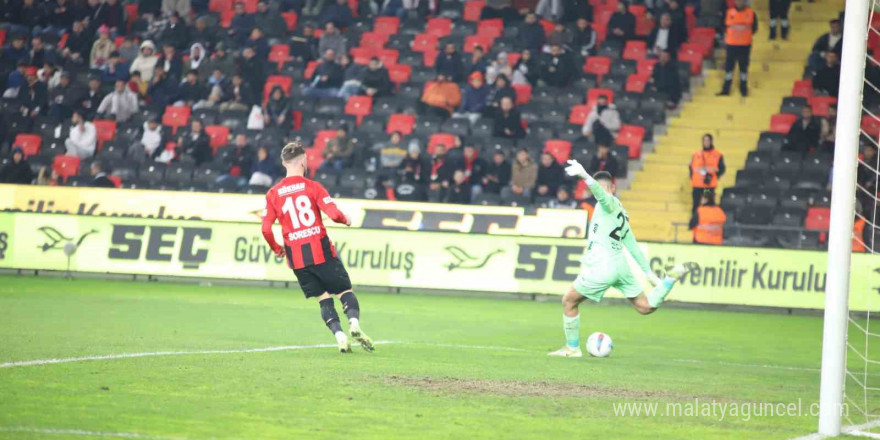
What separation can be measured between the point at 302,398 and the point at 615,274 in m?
4.73

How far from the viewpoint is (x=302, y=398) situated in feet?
28.8

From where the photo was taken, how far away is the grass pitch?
779 cm

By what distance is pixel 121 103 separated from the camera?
2934 cm

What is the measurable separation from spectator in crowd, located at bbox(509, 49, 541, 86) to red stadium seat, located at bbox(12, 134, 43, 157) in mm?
11534

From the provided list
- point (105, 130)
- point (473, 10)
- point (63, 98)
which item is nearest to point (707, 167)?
point (473, 10)

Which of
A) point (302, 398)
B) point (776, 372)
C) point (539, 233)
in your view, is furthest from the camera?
point (539, 233)

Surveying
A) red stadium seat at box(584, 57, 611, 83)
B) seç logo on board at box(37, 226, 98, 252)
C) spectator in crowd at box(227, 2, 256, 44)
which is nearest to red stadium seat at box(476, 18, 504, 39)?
red stadium seat at box(584, 57, 611, 83)

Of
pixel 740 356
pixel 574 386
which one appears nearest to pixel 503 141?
pixel 740 356

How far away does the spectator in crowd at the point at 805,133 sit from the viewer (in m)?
24.5

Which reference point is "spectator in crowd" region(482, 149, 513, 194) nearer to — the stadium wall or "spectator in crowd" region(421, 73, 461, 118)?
"spectator in crowd" region(421, 73, 461, 118)

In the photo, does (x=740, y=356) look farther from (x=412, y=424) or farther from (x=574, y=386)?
(x=412, y=424)

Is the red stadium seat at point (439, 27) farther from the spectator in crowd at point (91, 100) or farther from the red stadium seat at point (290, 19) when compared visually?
the spectator in crowd at point (91, 100)

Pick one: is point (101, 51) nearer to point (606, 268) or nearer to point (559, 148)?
point (559, 148)

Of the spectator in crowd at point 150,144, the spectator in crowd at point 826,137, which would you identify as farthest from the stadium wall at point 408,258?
the spectator in crowd at point 150,144
